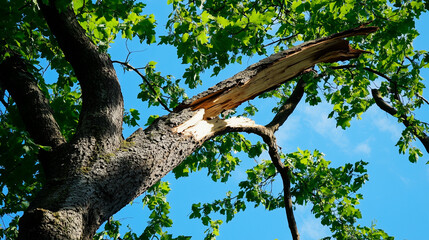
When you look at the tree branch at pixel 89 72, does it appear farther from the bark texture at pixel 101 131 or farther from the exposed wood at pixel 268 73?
the exposed wood at pixel 268 73

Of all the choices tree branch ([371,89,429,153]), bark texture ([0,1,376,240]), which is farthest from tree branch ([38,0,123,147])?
tree branch ([371,89,429,153])

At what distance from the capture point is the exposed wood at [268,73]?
3979 millimetres

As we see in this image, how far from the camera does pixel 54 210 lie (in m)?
2.55

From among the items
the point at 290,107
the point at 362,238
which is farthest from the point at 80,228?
the point at 362,238

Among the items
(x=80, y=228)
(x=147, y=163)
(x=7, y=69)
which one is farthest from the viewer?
(x=7, y=69)

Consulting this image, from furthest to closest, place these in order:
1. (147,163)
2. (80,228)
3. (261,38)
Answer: (261,38)
(147,163)
(80,228)

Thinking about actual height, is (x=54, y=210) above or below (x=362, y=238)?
below

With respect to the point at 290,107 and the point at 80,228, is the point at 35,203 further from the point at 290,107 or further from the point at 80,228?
the point at 290,107

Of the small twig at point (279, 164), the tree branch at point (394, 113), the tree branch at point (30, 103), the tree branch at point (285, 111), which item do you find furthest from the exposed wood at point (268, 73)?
the tree branch at point (394, 113)

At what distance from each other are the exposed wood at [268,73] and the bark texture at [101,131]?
0.01 meters

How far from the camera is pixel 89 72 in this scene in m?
3.62

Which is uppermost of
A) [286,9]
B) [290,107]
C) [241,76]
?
[286,9]

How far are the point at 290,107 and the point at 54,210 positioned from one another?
4406 millimetres

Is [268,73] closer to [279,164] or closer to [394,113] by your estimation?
[279,164]
